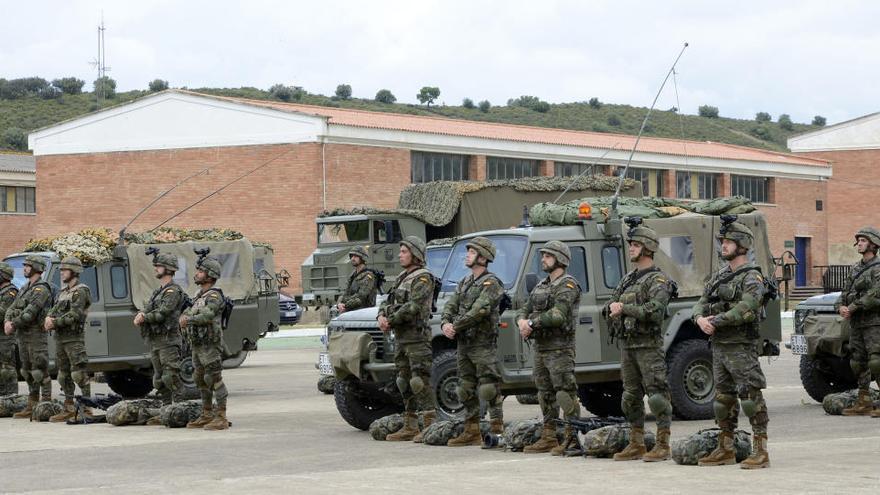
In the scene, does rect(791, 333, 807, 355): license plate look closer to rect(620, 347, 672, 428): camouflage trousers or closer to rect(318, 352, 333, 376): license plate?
rect(620, 347, 672, 428): camouflage trousers

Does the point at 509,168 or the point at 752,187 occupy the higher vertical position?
the point at 509,168

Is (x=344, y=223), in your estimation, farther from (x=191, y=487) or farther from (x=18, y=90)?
(x=18, y=90)

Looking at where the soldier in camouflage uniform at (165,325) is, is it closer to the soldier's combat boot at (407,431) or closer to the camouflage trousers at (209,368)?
the camouflage trousers at (209,368)

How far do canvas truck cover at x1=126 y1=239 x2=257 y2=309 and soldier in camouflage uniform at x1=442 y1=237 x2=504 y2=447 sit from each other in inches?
289

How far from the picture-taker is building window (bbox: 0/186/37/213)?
6588 centimetres

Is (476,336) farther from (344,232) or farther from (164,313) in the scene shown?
(344,232)

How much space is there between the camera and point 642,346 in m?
12.1

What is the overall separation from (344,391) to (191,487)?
447 cm

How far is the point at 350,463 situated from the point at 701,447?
2.91 m

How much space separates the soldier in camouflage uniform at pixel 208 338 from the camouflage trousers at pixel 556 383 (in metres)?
4.36

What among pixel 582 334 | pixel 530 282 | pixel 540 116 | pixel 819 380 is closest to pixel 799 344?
pixel 819 380

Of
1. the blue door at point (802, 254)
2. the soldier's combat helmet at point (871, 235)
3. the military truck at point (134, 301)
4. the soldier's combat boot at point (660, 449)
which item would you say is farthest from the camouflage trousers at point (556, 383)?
the blue door at point (802, 254)

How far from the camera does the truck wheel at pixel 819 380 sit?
17.4 metres

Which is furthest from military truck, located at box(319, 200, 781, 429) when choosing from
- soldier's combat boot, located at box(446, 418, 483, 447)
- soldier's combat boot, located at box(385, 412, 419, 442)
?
soldier's combat boot, located at box(446, 418, 483, 447)
